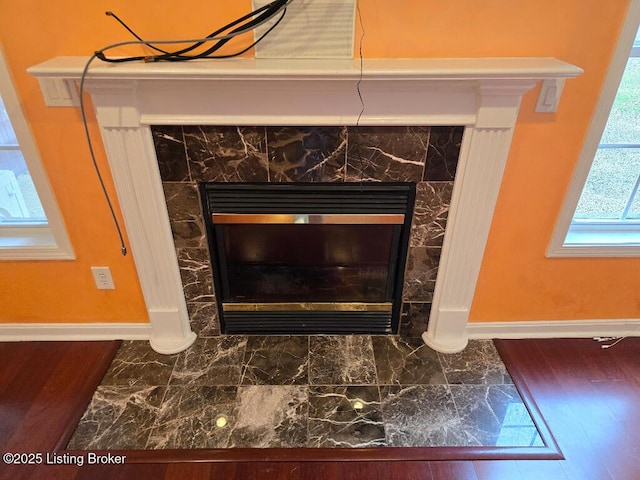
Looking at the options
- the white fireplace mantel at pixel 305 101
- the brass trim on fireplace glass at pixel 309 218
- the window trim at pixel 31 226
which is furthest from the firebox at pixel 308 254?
the window trim at pixel 31 226

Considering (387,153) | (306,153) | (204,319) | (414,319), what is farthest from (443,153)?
(204,319)

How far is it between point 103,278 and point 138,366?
418 mm

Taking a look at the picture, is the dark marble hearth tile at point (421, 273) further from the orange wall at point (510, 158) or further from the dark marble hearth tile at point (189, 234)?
the dark marble hearth tile at point (189, 234)

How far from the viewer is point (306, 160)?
5.24 ft

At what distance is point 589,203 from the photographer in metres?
1.87

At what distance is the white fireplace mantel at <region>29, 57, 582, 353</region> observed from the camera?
1.30m

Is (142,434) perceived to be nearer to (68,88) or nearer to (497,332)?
(68,88)

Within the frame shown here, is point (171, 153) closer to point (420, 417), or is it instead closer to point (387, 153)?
point (387, 153)

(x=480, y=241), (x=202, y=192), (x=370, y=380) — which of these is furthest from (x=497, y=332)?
(x=202, y=192)

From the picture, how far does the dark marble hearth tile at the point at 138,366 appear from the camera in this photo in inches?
71.5

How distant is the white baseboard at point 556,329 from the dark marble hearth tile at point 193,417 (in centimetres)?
117

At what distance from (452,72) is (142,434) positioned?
1664 mm

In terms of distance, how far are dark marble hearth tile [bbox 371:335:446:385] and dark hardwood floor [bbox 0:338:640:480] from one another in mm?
344

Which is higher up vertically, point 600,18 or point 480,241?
point 600,18
